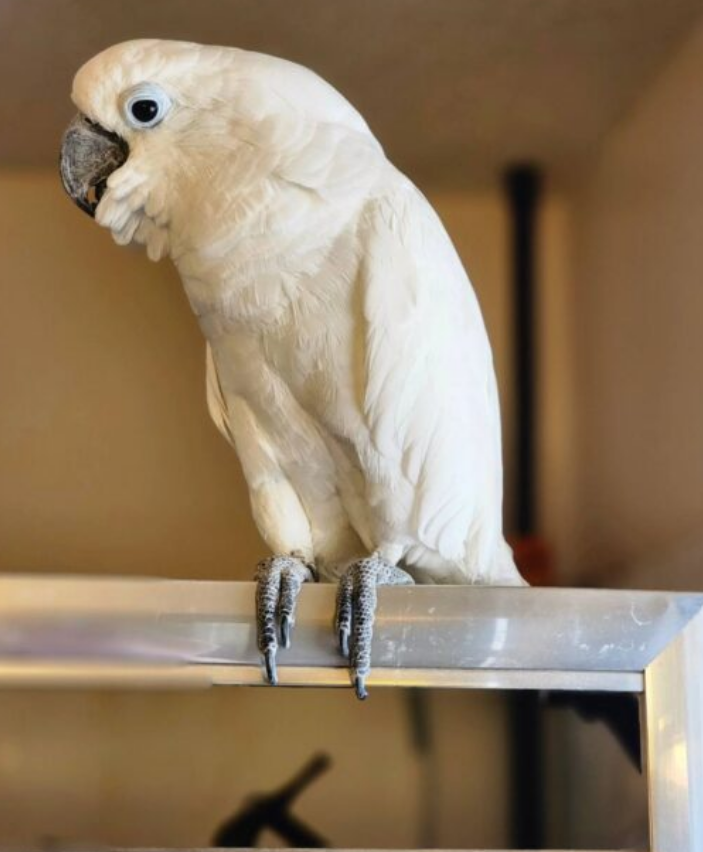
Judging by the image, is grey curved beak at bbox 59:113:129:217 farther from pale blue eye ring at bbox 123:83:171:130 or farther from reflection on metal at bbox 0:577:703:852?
reflection on metal at bbox 0:577:703:852

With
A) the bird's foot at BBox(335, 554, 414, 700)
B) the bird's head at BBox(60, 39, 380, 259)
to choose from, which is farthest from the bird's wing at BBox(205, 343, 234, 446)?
the bird's foot at BBox(335, 554, 414, 700)

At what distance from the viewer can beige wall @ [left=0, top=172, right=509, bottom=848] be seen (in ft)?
4.68

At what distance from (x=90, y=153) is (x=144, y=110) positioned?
8 centimetres

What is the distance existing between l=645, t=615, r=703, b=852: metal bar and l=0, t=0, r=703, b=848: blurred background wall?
370 mm

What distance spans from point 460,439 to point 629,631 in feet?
0.90

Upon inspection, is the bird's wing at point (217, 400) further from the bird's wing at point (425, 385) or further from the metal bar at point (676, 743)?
the metal bar at point (676, 743)

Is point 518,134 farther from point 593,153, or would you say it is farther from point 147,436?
point 147,436

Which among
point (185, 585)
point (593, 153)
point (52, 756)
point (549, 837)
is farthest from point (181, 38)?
point (549, 837)

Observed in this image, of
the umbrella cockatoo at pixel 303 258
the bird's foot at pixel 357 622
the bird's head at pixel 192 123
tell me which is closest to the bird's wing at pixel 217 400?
the umbrella cockatoo at pixel 303 258

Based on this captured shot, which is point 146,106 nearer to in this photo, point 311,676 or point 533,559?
point 311,676

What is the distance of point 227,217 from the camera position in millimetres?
1012

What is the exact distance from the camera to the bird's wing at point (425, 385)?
102cm

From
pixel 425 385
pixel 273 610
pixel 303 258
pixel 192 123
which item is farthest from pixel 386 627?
pixel 192 123

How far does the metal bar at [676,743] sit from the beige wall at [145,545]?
1.92 feet
